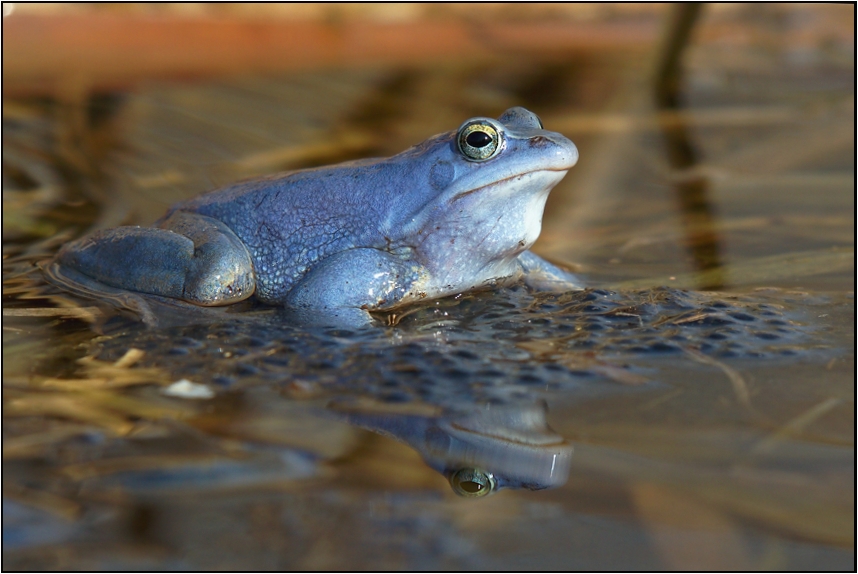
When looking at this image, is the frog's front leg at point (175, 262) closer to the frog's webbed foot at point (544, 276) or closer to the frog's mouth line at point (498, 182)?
the frog's mouth line at point (498, 182)

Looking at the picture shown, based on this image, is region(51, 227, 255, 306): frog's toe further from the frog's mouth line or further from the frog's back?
the frog's mouth line

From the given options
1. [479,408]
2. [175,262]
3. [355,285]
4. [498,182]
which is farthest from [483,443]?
[175,262]

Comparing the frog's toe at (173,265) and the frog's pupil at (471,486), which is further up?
the frog's toe at (173,265)

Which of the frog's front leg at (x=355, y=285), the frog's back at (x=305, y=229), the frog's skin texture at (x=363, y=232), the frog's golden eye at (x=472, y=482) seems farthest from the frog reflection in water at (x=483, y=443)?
the frog's back at (x=305, y=229)

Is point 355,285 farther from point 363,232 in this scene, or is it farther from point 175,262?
point 175,262

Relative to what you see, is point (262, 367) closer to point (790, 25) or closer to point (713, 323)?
point (713, 323)

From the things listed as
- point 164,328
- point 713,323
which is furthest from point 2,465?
point 713,323
